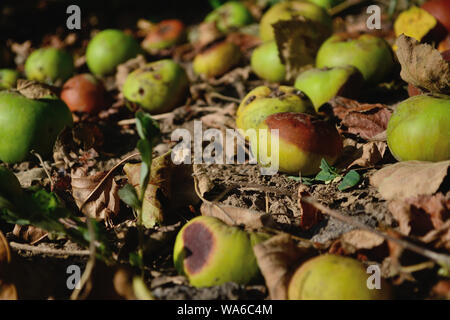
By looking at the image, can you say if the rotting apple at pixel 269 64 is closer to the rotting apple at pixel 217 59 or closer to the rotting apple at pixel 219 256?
the rotting apple at pixel 217 59

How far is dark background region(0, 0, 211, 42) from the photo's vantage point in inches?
205

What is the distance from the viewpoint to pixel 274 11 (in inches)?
152

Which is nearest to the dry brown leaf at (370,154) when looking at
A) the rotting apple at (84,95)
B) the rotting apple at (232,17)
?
the rotting apple at (84,95)

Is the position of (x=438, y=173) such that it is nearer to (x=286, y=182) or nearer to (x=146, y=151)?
(x=286, y=182)

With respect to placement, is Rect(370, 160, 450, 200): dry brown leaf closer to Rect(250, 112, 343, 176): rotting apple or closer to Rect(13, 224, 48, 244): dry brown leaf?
Rect(250, 112, 343, 176): rotting apple

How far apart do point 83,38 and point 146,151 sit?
411 cm

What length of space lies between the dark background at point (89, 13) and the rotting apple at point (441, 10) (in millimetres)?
2883

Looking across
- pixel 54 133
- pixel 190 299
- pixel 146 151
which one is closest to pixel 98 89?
pixel 54 133

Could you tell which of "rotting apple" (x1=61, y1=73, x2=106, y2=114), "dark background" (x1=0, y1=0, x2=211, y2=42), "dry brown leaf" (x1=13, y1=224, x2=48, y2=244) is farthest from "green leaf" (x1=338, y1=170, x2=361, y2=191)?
"dark background" (x1=0, y1=0, x2=211, y2=42)

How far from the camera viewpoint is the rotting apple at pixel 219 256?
149 centimetres

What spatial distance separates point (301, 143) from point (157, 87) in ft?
4.71

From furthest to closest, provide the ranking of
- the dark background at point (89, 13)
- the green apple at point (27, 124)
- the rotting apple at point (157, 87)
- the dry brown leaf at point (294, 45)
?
1. the dark background at point (89, 13)
2. the dry brown leaf at point (294, 45)
3. the rotting apple at point (157, 87)
4. the green apple at point (27, 124)

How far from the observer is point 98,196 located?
81.4 inches

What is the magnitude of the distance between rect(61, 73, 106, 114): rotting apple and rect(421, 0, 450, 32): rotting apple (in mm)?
2505
